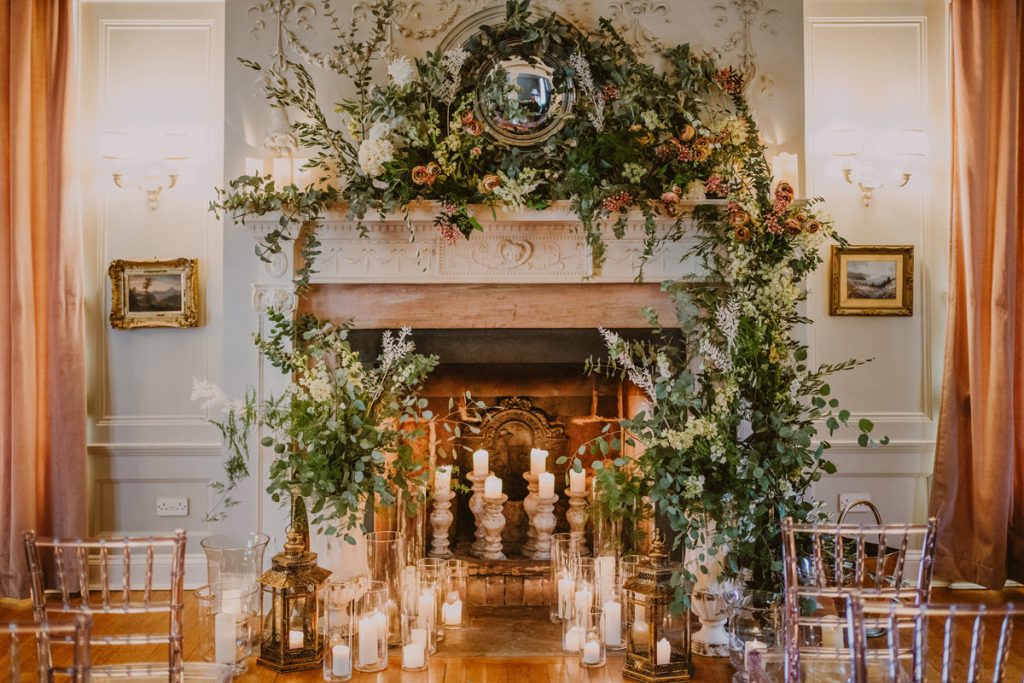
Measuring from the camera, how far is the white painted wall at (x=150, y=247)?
387 centimetres

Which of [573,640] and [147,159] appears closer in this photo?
[573,640]

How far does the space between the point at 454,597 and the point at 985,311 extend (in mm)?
2667

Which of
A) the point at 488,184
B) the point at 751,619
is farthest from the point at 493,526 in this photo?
the point at 488,184

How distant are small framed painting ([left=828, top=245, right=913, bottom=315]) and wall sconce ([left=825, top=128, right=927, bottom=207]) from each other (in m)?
0.27

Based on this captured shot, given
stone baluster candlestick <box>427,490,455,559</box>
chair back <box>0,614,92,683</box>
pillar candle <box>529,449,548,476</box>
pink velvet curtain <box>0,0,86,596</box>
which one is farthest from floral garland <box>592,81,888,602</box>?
pink velvet curtain <box>0,0,86,596</box>

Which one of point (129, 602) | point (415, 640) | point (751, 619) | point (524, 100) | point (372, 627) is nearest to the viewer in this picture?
point (129, 602)

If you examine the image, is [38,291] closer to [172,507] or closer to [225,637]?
[172,507]

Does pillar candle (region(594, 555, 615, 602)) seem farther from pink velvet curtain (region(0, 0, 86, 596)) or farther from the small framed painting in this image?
pink velvet curtain (region(0, 0, 86, 596))

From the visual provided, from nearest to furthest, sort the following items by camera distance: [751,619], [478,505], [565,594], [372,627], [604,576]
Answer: [751,619] < [372,627] < [604,576] < [565,594] < [478,505]

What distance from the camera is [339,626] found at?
278 centimetres

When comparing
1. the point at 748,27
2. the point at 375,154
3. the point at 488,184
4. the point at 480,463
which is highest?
the point at 748,27

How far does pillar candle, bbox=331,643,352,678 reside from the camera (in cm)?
277

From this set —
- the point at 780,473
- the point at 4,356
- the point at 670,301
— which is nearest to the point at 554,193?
the point at 670,301

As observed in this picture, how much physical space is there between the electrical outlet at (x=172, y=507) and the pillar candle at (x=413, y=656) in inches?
61.4
